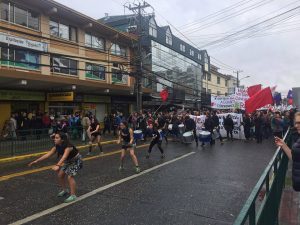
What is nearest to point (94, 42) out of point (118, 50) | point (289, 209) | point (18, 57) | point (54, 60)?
point (118, 50)

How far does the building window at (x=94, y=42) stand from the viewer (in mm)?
26825

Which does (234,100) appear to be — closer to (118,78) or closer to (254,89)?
(254,89)

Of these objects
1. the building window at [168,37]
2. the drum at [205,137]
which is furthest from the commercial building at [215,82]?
the drum at [205,137]

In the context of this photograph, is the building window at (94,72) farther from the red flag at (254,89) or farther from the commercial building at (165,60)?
the red flag at (254,89)

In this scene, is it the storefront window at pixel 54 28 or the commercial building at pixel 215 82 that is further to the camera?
the commercial building at pixel 215 82

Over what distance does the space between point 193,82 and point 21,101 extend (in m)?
30.6

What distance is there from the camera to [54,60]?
77.4 feet

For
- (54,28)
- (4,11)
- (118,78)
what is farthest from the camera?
(118,78)

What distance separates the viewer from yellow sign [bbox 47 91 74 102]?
71.3 ft

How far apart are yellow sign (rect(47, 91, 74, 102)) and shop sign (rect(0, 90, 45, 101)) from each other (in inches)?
19.5

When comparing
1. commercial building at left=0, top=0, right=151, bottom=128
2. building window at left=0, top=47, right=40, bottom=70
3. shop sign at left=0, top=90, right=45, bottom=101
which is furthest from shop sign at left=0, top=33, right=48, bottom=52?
shop sign at left=0, top=90, right=45, bottom=101

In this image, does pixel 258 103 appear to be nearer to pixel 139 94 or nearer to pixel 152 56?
pixel 139 94

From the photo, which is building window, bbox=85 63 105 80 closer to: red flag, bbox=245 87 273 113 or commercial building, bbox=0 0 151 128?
commercial building, bbox=0 0 151 128

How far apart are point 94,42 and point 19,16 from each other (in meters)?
7.52
